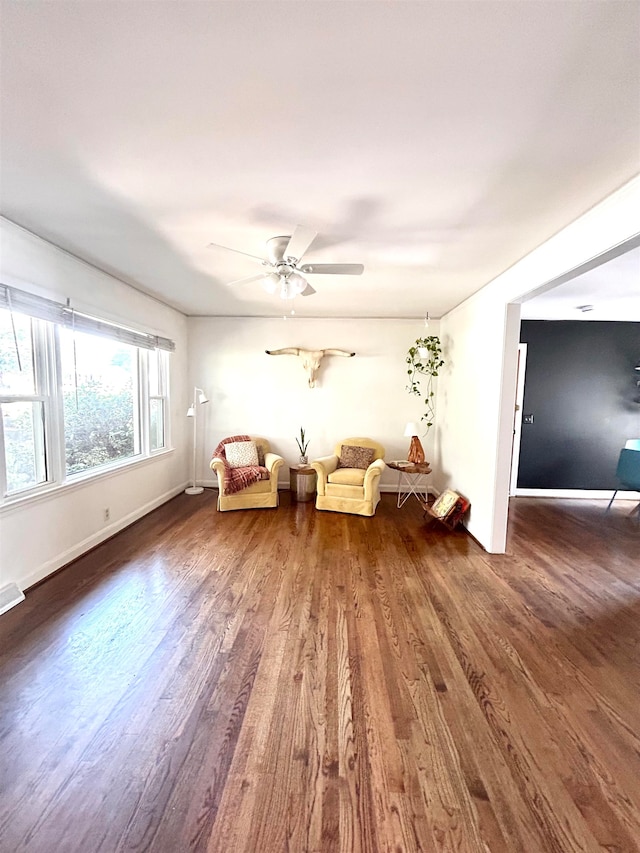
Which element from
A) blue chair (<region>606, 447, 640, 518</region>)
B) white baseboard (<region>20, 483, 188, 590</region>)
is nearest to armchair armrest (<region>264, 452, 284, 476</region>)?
white baseboard (<region>20, 483, 188, 590</region>)

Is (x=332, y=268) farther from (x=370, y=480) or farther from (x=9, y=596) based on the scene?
(x=9, y=596)

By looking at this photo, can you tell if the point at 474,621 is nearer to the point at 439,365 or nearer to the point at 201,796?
the point at 201,796

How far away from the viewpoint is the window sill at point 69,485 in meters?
2.47

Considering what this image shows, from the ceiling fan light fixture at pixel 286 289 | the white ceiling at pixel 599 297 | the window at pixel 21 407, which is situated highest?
the white ceiling at pixel 599 297

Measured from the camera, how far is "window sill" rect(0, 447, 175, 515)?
2475mm

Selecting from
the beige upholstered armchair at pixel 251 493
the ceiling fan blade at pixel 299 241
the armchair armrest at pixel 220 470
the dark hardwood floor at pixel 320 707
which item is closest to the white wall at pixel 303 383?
the beige upholstered armchair at pixel 251 493

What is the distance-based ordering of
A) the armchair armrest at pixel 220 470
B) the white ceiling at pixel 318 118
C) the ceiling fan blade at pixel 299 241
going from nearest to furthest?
the white ceiling at pixel 318 118
the ceiling fan blade at pixel 299 241
the armchair armrest at pixel 220 470

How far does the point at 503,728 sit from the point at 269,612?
4.57 feet

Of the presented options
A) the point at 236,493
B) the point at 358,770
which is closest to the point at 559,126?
the point at 358,770

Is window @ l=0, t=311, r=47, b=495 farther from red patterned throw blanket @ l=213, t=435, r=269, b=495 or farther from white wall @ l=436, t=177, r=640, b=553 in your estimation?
white wall @ l=436, t=177, r=640, b=553

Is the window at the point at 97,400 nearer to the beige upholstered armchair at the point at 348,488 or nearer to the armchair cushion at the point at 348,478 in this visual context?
the beige upholstered armchair at the point at 348,488

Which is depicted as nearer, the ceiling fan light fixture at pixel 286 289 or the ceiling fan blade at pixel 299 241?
the ceiling fan blade at pixel 299 241

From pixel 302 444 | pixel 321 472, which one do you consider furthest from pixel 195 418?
pixel 321 472

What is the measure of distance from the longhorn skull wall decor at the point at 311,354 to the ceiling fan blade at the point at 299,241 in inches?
110
